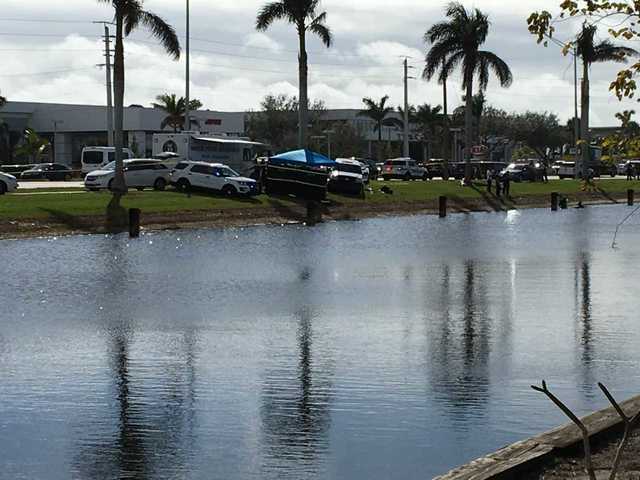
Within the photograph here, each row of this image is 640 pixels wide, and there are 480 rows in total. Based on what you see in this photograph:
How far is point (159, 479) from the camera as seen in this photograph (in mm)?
10336

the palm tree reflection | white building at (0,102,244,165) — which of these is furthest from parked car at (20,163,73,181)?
the palm tree reflection

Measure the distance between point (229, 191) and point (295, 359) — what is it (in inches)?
1568

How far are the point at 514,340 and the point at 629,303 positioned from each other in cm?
522

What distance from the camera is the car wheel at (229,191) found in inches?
2189

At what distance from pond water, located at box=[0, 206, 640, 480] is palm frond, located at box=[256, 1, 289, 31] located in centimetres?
2959

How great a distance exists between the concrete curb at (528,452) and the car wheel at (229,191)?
4539cm

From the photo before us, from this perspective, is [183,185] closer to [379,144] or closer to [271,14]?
[271,14]

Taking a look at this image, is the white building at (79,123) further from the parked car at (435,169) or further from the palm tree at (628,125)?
the palm tree at (628,125)

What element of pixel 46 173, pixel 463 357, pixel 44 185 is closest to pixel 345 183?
pixel 44 185

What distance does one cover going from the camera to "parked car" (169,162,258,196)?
55594 mm

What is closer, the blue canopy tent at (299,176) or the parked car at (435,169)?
the blue canopy tent at (299,176)

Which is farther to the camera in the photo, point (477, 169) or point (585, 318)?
point (477, 169)

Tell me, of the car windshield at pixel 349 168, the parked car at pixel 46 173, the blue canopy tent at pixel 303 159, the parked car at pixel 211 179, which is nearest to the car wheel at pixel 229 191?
the parked car at pixel 211 179

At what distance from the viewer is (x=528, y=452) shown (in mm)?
9500
